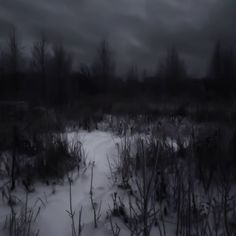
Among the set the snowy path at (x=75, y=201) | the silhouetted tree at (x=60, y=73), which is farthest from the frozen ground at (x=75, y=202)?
the silhouetted tree at (x=60, y=73)

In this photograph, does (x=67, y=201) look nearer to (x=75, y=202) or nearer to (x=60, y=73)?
(x=75, y=202)

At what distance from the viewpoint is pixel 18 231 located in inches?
56.8

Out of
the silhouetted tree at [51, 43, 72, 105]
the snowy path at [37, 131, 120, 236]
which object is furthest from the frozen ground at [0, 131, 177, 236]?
the silhouetted tree at [51, 43, 72, 105]

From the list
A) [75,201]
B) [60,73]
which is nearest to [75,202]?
[75,201]

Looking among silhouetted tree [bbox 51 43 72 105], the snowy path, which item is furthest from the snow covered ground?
silhouetted tree [bbox 51 43 72 105]

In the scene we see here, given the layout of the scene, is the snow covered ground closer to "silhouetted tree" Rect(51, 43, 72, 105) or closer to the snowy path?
the snowy path

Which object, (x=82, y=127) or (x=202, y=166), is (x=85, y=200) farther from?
(x=82, y=127)

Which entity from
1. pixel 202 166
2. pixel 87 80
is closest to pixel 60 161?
pixel 202 166

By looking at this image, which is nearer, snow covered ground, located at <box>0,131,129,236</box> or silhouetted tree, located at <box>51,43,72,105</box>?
snow covered ground, located at <box>0,131,129,236</box>

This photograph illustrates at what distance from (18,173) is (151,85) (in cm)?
2758

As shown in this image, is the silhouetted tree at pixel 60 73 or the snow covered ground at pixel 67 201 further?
the silhouetted tree at pixel 60 73

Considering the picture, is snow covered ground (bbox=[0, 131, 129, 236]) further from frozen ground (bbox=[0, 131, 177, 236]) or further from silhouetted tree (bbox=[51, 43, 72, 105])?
silhouetted tree (bbox=[51, 43, 72, 105])

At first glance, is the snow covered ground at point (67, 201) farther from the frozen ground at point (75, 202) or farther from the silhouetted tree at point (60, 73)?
the silhouetted tree at point (60, 73)

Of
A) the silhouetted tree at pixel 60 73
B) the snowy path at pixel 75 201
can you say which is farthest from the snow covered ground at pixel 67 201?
the silhouetted tree at pixel 60 73
